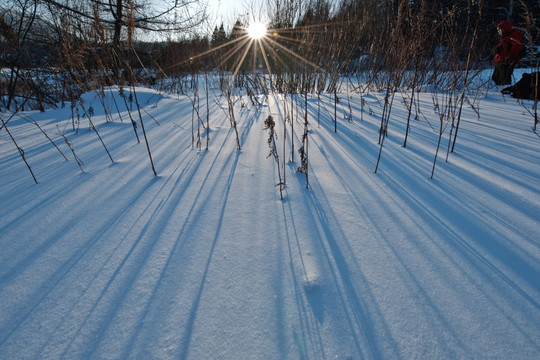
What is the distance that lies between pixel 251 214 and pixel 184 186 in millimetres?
346

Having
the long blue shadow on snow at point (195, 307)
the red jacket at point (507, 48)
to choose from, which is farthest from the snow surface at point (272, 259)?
the red jacket at point (507, 48)

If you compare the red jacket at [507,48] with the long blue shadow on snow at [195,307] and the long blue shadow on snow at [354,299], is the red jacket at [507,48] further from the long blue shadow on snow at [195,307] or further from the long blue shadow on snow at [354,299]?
the long blue shadow on snow at [195,307]

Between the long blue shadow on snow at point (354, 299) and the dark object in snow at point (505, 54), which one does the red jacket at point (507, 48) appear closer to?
the dark object in snow at point (505, 54)

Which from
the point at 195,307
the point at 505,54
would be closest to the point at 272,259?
the point at 195,307

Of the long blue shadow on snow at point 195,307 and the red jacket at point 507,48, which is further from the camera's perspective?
the red jacket at point 507,48

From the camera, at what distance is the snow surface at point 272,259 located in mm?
411

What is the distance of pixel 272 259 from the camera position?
59 centimetres

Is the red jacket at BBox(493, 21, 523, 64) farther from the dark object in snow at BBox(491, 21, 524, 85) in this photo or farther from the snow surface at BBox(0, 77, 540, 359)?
the snow surface at BBox(0, 77, 540, 359)

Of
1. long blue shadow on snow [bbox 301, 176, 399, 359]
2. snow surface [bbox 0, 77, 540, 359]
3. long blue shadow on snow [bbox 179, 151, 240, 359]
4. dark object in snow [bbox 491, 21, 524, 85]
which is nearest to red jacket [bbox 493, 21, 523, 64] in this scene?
dark object in snow [bbox 491, 21, 524, 85]

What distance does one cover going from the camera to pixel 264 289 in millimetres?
506

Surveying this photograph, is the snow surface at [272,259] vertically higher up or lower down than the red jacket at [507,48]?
lower down

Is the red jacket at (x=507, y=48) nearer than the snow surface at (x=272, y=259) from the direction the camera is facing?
No

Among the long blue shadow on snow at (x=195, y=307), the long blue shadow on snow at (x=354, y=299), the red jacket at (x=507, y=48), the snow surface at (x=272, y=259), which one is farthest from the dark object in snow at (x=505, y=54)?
the long blue shadow on snow at (x=195, y=307)

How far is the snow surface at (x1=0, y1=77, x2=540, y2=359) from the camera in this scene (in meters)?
0.41
